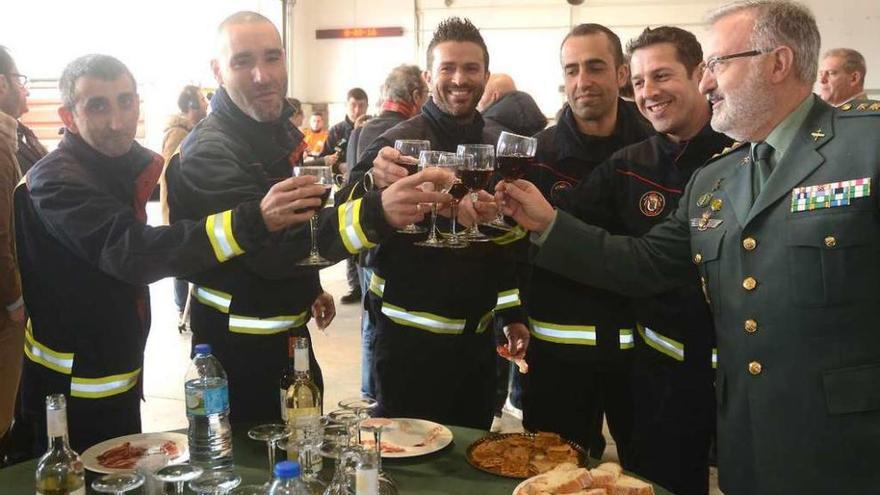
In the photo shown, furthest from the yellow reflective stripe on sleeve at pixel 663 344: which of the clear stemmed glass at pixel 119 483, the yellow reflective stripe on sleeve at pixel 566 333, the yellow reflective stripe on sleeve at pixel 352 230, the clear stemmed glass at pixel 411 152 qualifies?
the clear stemmed glass at pixel 119 483

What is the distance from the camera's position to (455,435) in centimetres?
215

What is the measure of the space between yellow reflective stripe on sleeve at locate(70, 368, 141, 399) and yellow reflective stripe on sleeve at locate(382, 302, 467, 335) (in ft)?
3.15

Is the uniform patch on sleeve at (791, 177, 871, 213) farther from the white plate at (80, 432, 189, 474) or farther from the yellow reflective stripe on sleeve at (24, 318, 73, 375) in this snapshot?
the yellow reflective stripe on sleeve at (24, 318, 73, 375)

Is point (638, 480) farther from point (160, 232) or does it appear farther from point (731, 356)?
point (160, 232)

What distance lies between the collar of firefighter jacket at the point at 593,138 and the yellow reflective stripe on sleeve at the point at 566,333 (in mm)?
631

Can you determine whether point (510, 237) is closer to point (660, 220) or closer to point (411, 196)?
point (660, 220)

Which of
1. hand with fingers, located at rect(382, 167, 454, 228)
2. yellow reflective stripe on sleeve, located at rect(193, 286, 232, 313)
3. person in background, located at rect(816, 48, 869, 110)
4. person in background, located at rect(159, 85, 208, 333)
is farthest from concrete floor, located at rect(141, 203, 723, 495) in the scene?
person in background, located at rect(816, 48, 869, 110)

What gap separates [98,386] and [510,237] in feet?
5.05

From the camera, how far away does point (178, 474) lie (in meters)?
1.50

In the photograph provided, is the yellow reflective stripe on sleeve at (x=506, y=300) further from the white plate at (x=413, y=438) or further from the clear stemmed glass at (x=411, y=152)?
the white plate at (x=413, y=438)

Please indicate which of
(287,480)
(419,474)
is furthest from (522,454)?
(287,480)

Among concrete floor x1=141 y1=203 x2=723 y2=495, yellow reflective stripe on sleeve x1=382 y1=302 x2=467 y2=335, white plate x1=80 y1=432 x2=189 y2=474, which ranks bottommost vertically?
concrete floor x1=141 y1=203 x2=723 y2=495

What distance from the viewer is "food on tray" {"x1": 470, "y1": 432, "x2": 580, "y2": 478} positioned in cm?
186

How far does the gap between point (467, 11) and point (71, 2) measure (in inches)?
323
